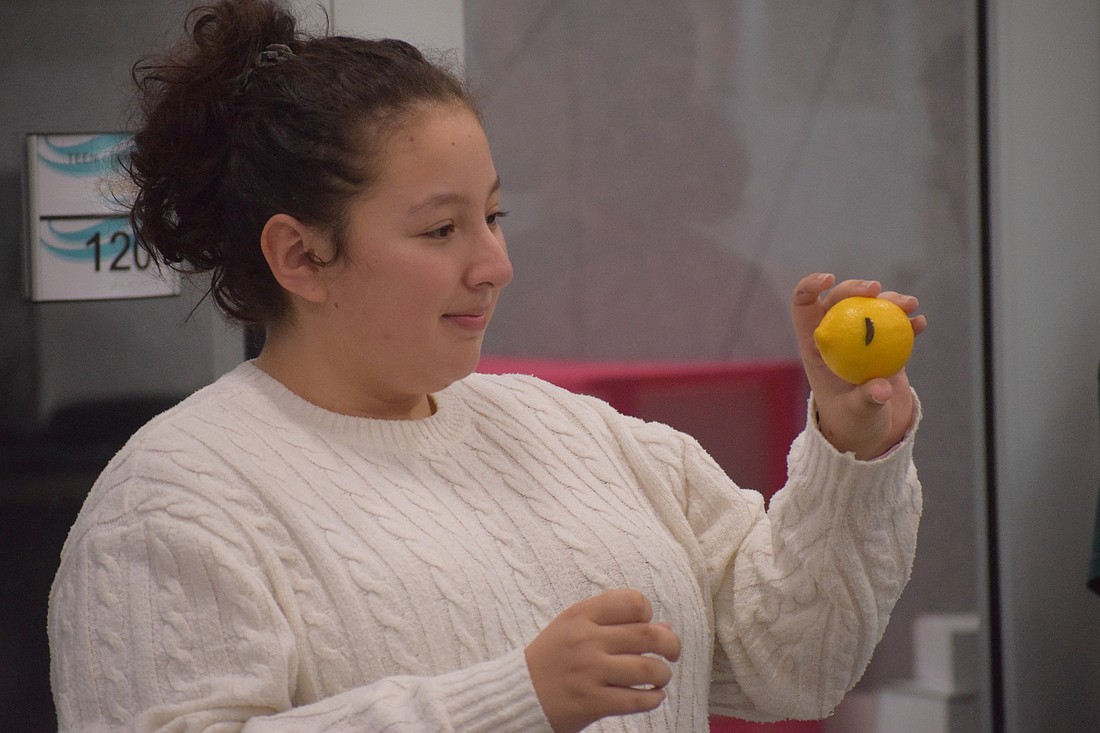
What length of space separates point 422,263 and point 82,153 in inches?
35.7

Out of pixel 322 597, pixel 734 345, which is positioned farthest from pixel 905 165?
pixel 322 597

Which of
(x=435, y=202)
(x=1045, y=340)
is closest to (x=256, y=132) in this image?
(x=435, y=202)

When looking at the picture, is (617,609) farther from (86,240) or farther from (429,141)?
(86,240)

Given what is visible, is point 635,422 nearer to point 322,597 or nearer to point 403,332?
point 403,332

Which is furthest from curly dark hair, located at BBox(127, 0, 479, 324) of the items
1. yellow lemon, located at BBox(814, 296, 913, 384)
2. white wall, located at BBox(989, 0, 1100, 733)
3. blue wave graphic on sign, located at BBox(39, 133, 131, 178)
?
white wall, located at BBox(989, 0, 1100, 733)

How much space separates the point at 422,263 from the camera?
1.12 m

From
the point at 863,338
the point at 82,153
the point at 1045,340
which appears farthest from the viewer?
the point at 1045,340

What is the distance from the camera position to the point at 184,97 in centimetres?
123

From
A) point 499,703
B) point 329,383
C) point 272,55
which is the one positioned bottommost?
point 499,703

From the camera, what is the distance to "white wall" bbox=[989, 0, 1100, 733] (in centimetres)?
259

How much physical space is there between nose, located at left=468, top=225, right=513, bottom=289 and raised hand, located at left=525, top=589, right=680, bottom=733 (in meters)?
0.34

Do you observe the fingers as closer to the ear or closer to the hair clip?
the ear

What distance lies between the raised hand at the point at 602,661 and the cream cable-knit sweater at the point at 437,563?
26 millimetres

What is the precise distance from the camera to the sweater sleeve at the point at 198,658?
3.11 ft
